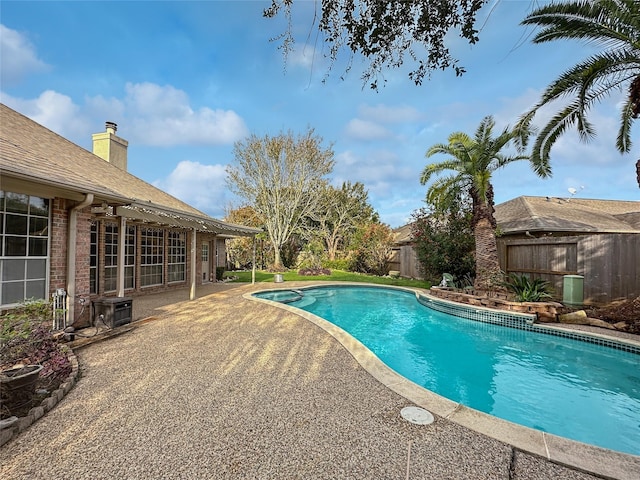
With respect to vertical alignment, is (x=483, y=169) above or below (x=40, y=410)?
above

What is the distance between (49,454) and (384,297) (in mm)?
13633

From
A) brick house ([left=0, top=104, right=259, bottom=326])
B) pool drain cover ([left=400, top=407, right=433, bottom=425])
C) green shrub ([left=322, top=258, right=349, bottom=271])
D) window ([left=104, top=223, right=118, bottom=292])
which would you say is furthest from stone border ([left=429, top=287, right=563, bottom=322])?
green shrub ([left=322, top=258, right=349, bottom=271])

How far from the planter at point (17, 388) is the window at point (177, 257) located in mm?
10794

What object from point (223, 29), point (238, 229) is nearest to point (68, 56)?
point (223, 29)

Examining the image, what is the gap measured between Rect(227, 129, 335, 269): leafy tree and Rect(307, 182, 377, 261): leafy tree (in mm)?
3397

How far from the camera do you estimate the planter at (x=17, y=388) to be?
341cm

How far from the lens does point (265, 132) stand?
83.9ft

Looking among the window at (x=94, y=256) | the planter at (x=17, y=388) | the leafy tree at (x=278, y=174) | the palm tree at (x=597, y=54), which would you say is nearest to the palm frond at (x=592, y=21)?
the palm tree at (x=597, y=54)

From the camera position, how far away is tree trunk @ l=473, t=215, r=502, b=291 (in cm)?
1209

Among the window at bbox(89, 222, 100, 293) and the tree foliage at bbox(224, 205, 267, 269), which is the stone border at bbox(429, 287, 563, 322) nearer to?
the window at bbox(89, 222, 100, 293)

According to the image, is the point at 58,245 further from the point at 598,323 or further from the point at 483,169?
the point at 598,323

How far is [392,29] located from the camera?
309 centimetres

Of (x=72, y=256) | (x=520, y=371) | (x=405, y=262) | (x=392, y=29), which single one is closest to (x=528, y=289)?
(x=520, y=371)

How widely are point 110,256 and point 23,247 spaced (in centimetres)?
509
